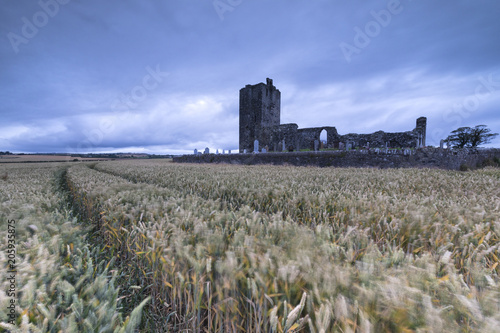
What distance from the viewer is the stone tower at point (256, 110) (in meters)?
34.3

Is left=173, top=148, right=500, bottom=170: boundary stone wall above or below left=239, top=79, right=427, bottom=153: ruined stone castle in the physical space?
below

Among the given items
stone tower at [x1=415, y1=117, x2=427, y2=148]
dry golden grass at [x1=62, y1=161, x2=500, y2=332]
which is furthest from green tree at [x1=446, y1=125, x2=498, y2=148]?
dry golden grass at [x1=62, y1=161, x2=500, y2=332]

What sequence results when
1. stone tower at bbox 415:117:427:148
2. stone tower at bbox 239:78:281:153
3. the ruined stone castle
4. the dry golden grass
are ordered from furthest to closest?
stone tower at bbox 239:78:281:153 < the ruined stone castle < stone tower at bbox 415:117:427:148 < the dry golden grass

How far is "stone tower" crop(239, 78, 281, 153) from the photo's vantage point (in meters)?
34.3

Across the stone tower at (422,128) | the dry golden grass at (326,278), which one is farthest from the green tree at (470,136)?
the dry golden grass at (326,278)

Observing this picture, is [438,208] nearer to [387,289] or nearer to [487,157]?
[387,289]

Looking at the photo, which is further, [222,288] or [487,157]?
[487,157]

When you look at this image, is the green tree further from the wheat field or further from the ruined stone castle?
the wheat field

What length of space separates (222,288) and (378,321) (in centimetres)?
74

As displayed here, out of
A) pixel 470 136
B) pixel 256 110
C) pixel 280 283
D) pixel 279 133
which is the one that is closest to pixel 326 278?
pixel 280 283

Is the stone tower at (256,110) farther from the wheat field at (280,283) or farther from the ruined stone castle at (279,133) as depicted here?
the wheat field at (280,283)

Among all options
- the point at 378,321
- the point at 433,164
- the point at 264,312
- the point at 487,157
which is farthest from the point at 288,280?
the point at 487,157

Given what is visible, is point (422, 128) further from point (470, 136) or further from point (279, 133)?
point (470, 136)

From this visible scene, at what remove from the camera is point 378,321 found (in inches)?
31.0
